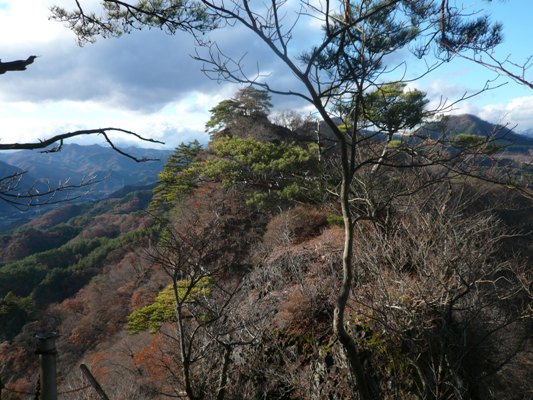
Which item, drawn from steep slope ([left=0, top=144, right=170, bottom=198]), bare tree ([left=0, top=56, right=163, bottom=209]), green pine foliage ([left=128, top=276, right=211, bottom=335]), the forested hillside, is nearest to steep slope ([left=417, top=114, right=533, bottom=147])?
the forested hillside

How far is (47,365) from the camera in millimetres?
2379

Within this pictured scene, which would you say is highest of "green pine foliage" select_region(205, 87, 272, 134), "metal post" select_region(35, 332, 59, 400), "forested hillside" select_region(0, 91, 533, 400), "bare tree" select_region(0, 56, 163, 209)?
"green pine foliage" select_region(205, 87, 272, 134)

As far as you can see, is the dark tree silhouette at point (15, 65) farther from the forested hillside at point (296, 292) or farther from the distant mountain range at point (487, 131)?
the distant mountain range at point (487, 131)

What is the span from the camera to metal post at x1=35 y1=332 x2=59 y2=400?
234 centimetres

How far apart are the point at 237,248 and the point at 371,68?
16099 millimetres

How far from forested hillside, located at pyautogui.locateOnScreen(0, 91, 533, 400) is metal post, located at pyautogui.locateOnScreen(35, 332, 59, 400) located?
751 millimetres

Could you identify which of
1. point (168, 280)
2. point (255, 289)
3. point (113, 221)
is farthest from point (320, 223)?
point (113, 221)

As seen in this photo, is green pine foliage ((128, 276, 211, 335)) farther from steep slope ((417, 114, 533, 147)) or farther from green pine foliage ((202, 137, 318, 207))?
steep slope ((417, 114, 533, 147))

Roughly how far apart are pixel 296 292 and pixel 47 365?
24.3 ft

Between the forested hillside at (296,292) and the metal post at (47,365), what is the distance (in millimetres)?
751

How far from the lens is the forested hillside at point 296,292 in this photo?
6.49 meters

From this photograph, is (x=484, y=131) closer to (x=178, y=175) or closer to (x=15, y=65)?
(x=15, y=65)

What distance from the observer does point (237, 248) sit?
1858 centimetres

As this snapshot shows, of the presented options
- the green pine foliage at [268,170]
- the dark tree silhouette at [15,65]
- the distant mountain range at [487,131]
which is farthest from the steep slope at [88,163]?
the dark tree silhouette at [15,65]
